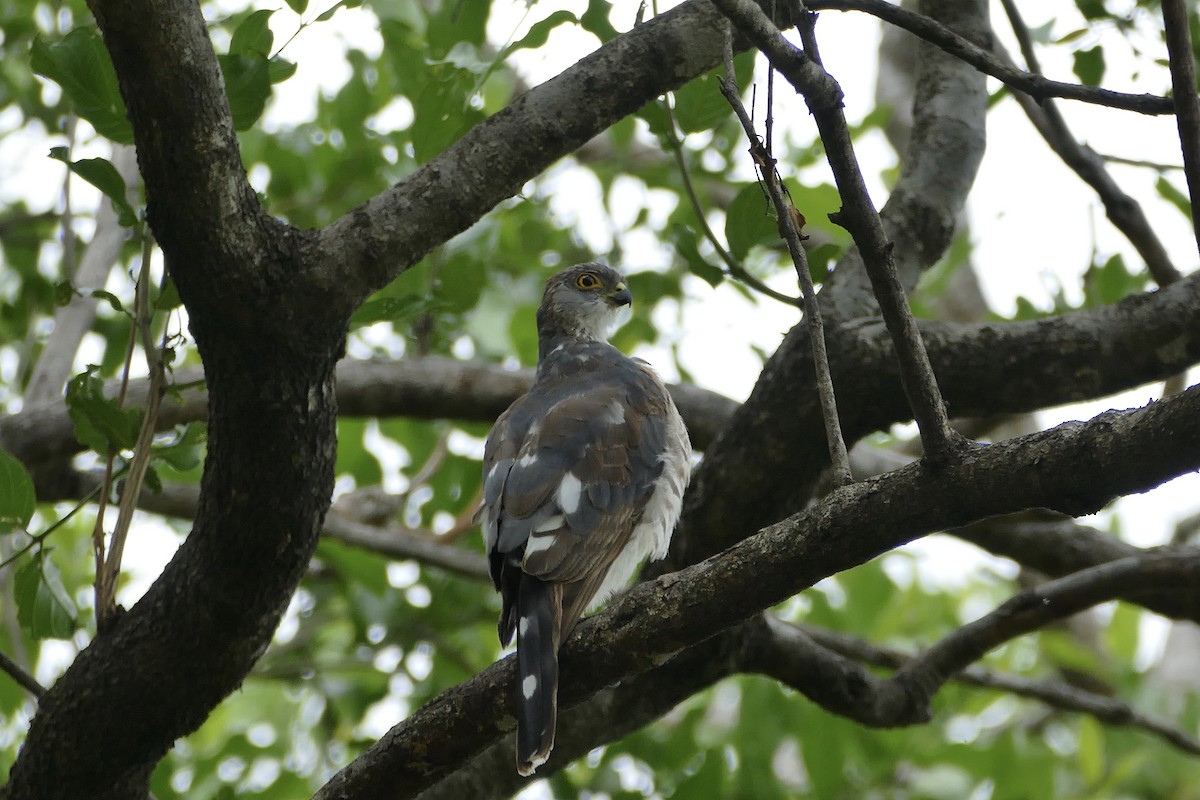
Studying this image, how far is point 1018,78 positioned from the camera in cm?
249

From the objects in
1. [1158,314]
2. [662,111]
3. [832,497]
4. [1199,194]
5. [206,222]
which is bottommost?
[832,497]

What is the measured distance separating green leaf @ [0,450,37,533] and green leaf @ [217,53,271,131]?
1.10 meters

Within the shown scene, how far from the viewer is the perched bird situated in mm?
3107

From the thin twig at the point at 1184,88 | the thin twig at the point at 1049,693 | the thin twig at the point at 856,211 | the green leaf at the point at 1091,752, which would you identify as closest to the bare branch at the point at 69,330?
the thin twig at the point at 1049,693

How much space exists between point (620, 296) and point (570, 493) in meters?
1.84

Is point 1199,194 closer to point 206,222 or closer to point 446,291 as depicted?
point 206,222

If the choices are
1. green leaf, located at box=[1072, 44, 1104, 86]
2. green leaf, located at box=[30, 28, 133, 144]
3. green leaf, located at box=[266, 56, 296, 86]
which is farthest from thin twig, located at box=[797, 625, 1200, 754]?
green leaf, located at box=[30, 28, 133, 144]

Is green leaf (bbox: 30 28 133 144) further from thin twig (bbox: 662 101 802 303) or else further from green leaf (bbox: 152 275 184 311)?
thin twig (bbox: 662 101 802 303)

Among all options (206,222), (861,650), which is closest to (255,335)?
(206,222)

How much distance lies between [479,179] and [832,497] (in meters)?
1.33

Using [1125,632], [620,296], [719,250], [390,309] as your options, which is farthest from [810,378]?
[1125,632]

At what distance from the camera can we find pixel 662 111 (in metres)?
4.05

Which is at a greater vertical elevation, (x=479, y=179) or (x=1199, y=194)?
(x=479, y=179)

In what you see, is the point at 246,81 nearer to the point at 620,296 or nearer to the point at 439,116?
the point at 439,116
